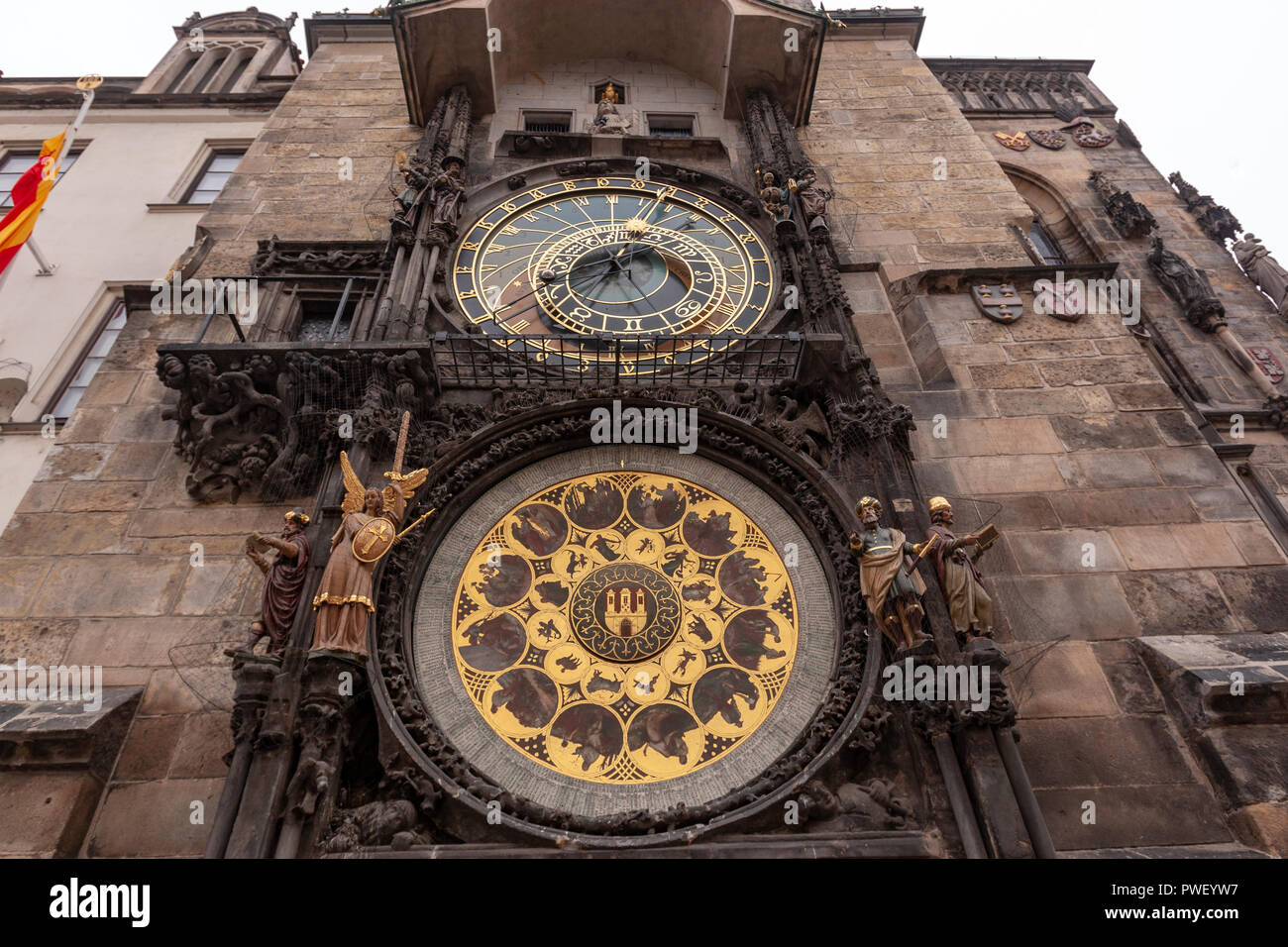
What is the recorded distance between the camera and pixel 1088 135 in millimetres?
16125

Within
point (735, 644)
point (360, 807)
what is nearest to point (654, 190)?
point (735, 644)

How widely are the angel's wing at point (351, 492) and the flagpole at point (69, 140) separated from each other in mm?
6965

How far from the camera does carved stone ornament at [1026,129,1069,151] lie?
15.8 meters

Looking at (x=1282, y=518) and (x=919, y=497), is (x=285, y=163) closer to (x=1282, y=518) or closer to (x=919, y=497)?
(x=919, y=497)

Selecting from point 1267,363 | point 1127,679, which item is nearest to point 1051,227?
point 1267,363

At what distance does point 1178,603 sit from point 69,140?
16330mm

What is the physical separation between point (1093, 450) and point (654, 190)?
5963 mm

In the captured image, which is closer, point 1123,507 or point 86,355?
point 1123,507

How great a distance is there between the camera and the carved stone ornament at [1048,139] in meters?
15.8

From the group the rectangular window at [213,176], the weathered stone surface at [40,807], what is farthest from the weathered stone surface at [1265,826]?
the rectangular window at [213,176]

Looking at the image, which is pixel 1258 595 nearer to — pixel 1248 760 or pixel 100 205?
pixel 1248 760

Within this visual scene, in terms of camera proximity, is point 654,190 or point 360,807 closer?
point 360,807

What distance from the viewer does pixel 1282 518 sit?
815 centimetres

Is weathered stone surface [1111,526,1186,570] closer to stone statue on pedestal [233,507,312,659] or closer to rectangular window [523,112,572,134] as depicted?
stone statue on pedestal [233,507,312,659]
